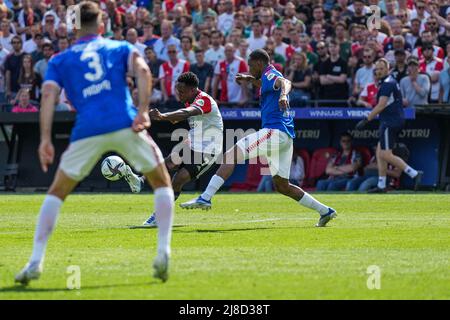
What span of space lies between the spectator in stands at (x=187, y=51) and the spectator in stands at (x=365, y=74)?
12.5 ft

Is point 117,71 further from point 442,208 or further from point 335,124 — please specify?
point 335,124

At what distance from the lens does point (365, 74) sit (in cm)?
2320

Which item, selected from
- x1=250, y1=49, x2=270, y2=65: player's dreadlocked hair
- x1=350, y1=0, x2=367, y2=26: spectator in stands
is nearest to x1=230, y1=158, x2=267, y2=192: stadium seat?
x1=350, y1=0, x2=367, y2=26: spectator in stands

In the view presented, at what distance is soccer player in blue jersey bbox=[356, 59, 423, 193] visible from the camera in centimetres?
2164

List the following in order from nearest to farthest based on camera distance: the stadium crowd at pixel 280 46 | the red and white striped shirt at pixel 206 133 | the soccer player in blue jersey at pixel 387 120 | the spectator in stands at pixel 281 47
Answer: the red and white striped shirt at pixel 206 133, the soccer player in blue jersey at pixel 387 120, the stadium crowd at pixel 280 46, the spectator in stands at pixel 281 47

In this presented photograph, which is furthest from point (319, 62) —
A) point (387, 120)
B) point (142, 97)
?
point (142, 97)

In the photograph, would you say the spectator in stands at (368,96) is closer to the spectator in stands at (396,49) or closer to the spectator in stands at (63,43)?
the spectator in stands at (396,49)

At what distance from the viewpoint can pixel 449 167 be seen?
2352cm

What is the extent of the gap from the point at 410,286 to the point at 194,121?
7390 mm

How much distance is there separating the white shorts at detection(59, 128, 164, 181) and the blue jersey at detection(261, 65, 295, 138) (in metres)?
5.58

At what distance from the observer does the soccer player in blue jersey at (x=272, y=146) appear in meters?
14.3

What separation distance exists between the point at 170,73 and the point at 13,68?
402 centimetres

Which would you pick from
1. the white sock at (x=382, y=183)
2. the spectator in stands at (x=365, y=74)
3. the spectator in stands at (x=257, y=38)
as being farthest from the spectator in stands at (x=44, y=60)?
the white sock at (x=382, y=183)
